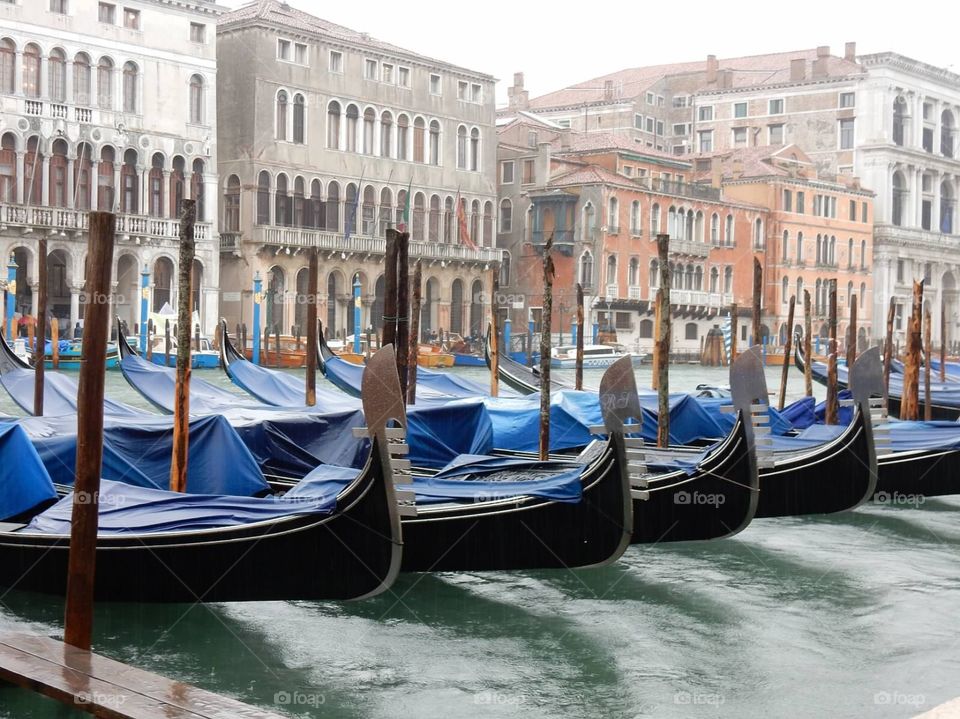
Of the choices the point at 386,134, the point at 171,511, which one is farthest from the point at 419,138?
the point at 171,511

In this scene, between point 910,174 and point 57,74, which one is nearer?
point 57,74

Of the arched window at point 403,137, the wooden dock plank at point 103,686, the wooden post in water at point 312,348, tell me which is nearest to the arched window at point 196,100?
the arched window at point 403,137

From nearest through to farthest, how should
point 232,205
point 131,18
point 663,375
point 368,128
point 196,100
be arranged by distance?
point 663,375 → point 131,18 → point 196,100 → point 232,205 → point 368,128

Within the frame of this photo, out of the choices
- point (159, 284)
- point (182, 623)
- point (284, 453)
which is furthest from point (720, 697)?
point (159, 284)

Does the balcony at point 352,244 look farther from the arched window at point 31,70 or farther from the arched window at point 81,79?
the arched window at point 31,70

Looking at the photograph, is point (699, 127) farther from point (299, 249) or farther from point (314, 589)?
point (314, 589)

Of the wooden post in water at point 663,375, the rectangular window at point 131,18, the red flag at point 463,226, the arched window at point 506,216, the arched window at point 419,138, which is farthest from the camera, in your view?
the arched window at point 506,216

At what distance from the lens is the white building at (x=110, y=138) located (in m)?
19.8

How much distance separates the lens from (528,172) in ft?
89.4

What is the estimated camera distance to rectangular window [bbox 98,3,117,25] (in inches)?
810

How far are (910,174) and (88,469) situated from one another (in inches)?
1296

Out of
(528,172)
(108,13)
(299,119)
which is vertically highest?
(108,13)

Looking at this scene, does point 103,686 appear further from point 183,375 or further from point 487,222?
point 487,222

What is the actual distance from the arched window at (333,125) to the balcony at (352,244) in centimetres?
153
